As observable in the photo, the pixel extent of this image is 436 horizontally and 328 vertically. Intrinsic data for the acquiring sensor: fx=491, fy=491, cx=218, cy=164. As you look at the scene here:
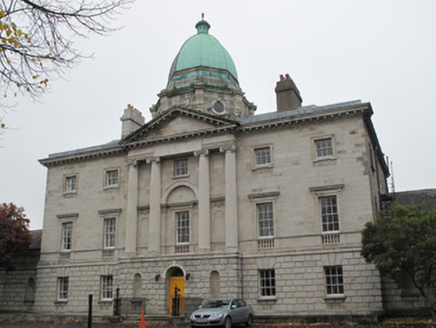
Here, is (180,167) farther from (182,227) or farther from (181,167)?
(182,227)

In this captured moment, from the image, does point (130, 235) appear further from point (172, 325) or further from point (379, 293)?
point (379, 293)

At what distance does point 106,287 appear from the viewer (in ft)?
111

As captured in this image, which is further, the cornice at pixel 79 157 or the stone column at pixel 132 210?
the cornice at pixel 79 157

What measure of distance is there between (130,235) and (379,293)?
16160mm

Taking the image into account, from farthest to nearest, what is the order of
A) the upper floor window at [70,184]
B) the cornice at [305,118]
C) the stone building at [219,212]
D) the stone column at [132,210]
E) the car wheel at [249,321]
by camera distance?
the upper floor window at [70,184] < the stone column at [132,210] < the cornice at [305,118] < the stone building at [219,212] < the car wheel at [249,321]

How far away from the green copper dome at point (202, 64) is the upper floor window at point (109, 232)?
12374 millimetres

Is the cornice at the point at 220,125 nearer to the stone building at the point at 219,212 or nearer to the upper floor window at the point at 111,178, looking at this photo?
the stone building at the point at 219,212

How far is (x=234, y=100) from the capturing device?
39.0m

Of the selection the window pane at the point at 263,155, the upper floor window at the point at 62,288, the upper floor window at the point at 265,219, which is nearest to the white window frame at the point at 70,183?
the upper floor window at the point at 62,288

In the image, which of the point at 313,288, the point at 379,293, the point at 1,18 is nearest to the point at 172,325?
the point at 313,288

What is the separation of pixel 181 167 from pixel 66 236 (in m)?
10.7

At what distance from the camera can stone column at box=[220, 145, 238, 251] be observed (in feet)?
98.4

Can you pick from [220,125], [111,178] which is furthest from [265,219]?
[111,178]

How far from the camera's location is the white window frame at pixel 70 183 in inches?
1468
